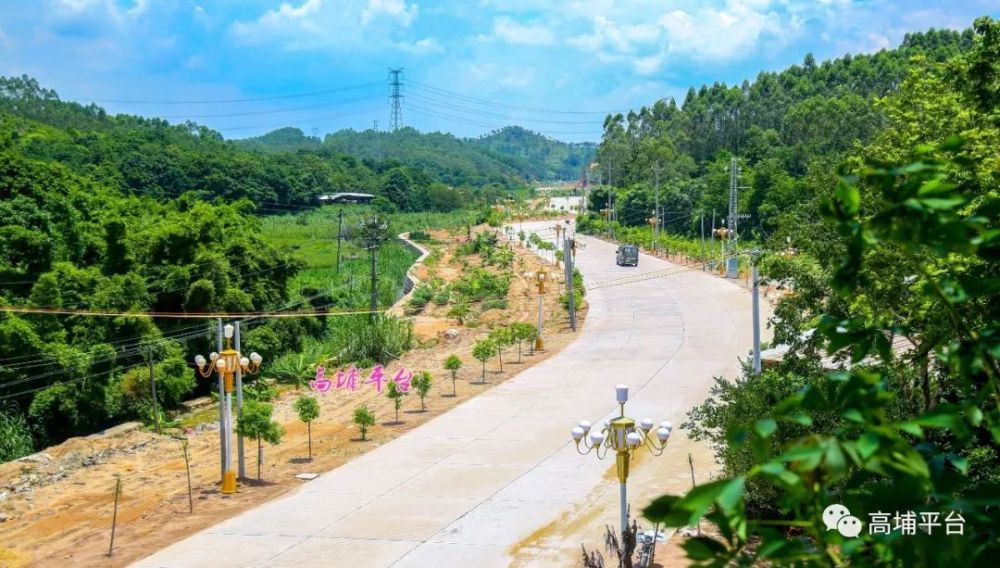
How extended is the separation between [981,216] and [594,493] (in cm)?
1349

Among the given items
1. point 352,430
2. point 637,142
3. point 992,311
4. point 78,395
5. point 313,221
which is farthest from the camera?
point 637,142

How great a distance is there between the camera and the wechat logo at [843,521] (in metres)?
2.42

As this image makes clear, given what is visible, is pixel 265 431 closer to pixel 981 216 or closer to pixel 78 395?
pixel 78 395

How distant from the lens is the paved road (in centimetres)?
1286

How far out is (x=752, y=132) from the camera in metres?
80.2

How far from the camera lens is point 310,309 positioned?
35.3m

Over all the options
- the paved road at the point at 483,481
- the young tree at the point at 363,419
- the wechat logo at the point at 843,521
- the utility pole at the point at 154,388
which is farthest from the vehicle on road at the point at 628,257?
the wechat logo at the point at 843,521

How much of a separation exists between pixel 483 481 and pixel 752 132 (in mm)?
69368

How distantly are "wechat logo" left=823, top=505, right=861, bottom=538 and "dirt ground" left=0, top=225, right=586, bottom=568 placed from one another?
1196cm

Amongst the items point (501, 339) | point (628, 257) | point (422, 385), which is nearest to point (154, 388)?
point (422, 385)

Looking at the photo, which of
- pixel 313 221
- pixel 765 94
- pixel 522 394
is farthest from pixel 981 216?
pixel 765 94

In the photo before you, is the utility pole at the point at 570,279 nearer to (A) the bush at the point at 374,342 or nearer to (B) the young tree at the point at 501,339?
(B) the young tree at the point at 501,339

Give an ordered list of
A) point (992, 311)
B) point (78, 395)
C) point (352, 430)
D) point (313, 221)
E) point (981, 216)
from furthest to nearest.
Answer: point (313, 221), point (78, 395), point (352, 430), point (992, 311), point (981, 216)

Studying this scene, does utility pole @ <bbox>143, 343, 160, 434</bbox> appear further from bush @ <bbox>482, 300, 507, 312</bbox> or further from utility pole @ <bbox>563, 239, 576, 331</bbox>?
bush @ <bbox>482, 300, 507, 312</bbox>
